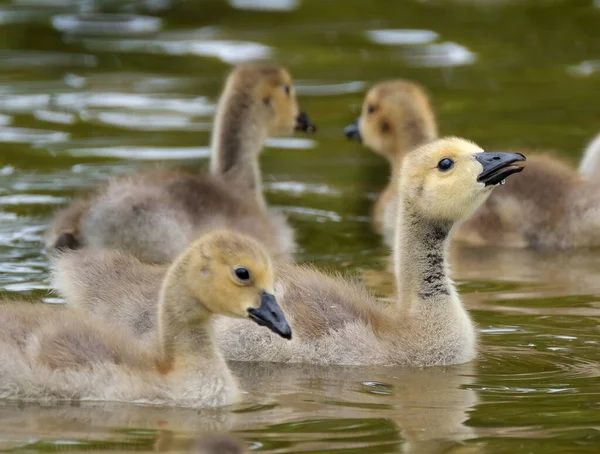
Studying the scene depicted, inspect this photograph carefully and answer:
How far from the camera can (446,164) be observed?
7906 millimetres

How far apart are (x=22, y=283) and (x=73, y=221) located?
1013 millimetres

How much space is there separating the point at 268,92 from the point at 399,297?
331 cm

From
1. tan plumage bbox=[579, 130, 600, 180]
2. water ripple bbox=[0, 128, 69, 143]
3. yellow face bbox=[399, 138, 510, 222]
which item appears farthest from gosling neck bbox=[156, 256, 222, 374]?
water ripple bbox=[0, 128, 69, 143]

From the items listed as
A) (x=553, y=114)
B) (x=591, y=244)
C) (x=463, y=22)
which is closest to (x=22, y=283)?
(x=591, y=244)

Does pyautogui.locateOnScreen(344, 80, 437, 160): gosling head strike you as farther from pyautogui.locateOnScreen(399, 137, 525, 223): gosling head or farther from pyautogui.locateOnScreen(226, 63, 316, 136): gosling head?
pyautogui.locateOnScreen(399, 137, 525, 223): gosling head

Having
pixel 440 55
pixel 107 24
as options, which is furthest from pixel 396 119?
pixel 107 24

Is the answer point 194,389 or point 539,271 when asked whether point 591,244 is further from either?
point 194,389

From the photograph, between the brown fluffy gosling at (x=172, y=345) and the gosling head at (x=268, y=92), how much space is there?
4103 millimetres

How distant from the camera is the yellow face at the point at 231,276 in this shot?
6.66 m

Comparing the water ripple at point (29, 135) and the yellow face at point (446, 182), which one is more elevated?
the yellow face at point (446, 182)

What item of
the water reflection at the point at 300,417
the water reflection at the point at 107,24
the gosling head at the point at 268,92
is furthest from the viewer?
the water reflection at the point at 107,24

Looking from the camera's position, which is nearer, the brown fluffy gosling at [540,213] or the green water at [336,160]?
the green water at [336,160]


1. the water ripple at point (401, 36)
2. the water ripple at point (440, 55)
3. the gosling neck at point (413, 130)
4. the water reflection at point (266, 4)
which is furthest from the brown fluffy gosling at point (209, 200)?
the water reflection at point (266, 4)

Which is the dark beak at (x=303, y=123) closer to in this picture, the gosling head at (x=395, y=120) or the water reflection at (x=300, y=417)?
the gosling head at (x=395, y=120)
